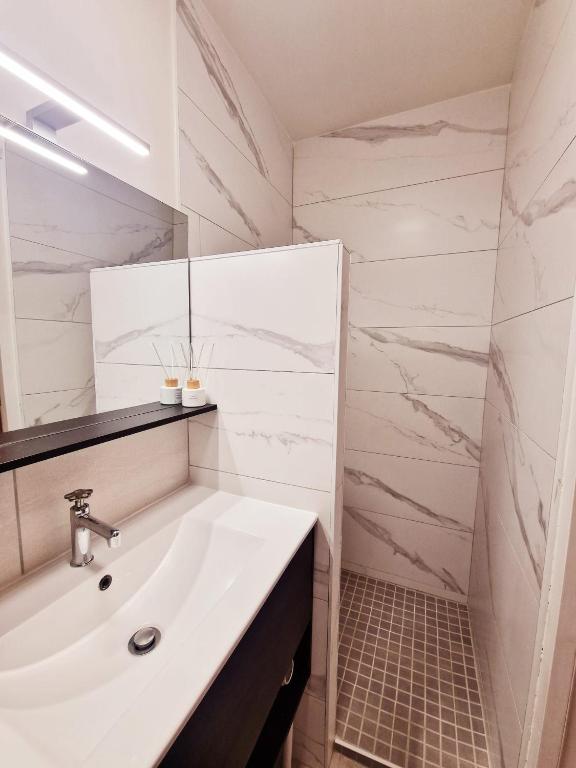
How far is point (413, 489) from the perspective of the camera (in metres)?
1.71

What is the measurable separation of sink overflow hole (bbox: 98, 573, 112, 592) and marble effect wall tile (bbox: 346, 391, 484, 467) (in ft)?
4.39

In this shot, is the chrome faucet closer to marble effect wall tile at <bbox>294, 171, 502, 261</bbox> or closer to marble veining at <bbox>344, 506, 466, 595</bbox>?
marble veining at <bbox>344, 506, 466, 595</bbox>

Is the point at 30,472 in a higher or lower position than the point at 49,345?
lower

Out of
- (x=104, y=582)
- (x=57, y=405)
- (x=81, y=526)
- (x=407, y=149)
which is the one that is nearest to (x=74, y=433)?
(x=57, y=405)

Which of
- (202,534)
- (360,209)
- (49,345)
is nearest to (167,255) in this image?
(49,345)

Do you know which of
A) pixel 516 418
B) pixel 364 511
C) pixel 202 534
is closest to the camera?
pixel 202 534

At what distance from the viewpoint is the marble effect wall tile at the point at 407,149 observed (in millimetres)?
1449

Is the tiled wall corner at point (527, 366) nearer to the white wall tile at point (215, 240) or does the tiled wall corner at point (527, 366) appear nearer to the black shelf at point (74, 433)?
the black shelf at point (74, 433)

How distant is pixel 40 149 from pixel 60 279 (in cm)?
26

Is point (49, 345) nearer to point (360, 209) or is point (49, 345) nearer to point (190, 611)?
point (190, 611)

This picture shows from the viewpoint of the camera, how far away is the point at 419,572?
68.6 inches

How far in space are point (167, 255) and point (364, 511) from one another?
1619 millimetres

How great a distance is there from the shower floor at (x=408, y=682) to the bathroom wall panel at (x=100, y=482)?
1.08m

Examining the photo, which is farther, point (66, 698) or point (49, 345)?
point (49, 345)
